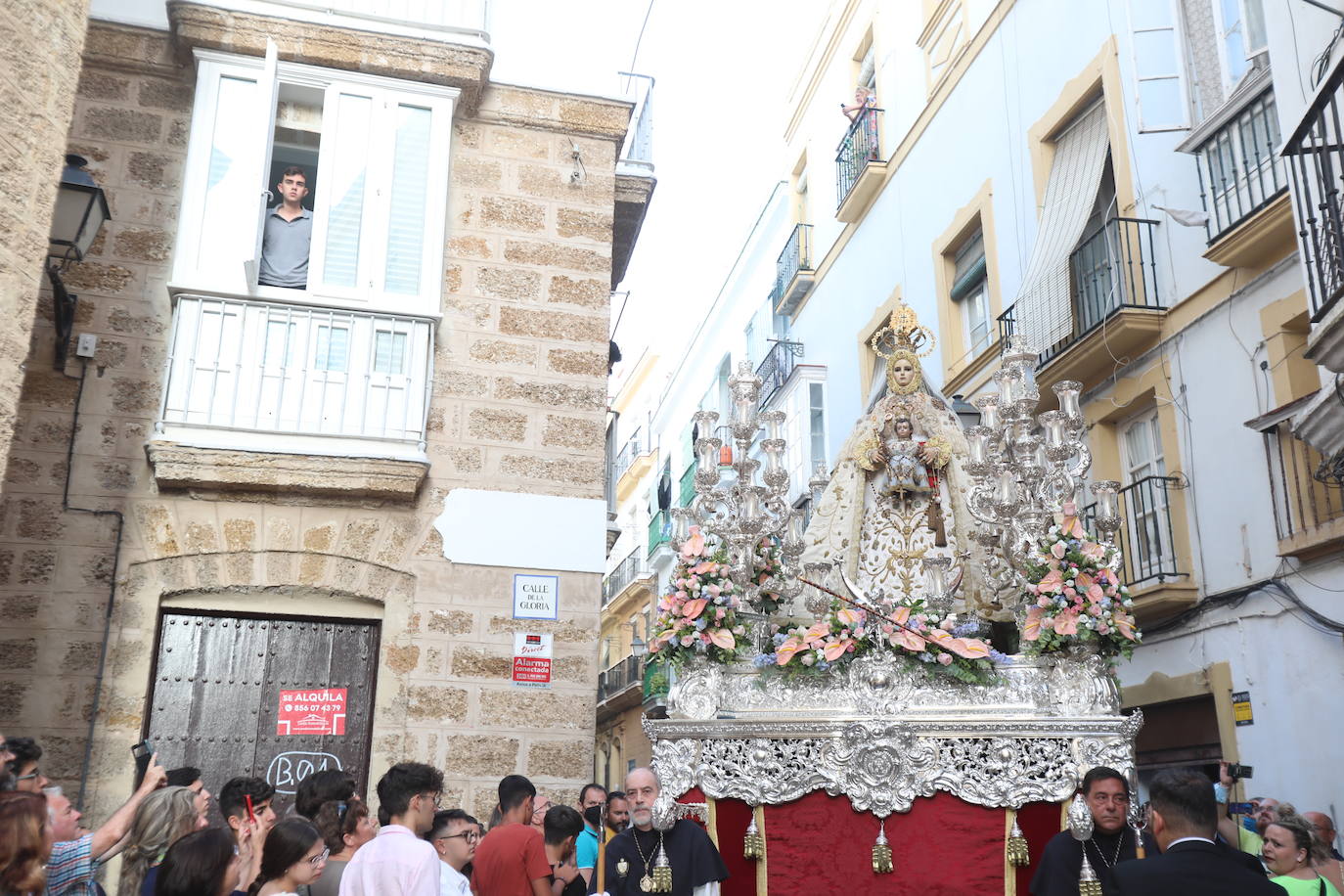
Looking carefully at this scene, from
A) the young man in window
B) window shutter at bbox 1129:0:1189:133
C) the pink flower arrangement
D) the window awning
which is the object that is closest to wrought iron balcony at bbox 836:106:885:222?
the window awning

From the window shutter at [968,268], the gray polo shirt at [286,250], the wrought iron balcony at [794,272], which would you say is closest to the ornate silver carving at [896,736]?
the gray polo shirt at [286,250]

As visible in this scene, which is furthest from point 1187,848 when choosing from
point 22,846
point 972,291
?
point 972,291

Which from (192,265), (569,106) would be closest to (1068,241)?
(569,106)

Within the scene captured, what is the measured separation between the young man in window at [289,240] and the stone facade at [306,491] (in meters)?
0.58

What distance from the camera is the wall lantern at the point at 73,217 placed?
6152 mm

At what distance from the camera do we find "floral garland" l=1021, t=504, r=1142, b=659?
18.5 feet

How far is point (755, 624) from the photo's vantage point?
244 inches

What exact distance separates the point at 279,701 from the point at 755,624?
9.05 ft

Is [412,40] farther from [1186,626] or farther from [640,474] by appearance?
[640,474]

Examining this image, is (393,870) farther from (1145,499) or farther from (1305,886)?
(1145,499)

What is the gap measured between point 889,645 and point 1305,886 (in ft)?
6.80

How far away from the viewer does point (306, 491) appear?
22.7ft

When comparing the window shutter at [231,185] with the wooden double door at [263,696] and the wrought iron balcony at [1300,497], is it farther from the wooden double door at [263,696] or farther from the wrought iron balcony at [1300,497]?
the wrought iron balcony at [1300,497]

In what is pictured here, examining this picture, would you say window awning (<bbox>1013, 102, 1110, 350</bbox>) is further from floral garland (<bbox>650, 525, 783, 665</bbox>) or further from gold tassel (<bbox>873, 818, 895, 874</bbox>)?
gold tassel (<bbox>873, 818, 895, 874</bbox>)
